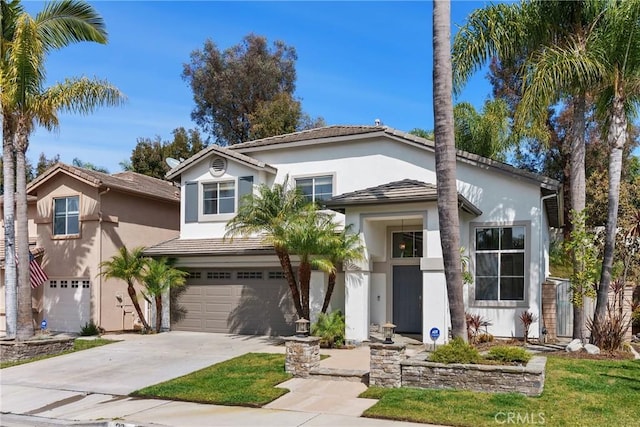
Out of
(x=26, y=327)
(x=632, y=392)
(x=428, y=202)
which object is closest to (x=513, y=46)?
(x=428, y=202)

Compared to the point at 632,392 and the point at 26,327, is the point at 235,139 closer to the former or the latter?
the point at 26,327

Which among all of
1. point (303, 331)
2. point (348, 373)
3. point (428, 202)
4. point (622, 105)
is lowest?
point (348, 373)

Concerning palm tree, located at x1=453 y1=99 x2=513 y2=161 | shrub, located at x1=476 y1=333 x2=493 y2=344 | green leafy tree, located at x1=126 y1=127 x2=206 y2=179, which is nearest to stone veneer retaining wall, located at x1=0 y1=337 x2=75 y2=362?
shrub, located at x1=476 y1=333 x2=493 y2=344

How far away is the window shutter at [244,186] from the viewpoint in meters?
19.3

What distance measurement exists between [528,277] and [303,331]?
7084 millimetres

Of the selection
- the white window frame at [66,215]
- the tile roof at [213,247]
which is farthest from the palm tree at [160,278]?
the white window frame at [66,215]

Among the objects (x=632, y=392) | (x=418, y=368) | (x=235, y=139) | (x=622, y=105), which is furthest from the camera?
(x=235, y=139)

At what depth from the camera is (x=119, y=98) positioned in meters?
17.1

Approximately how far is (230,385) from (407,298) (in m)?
7.43

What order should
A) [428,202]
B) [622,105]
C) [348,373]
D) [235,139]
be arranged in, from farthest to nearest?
[235,139] < [428,202] < [622,105] < [348,373]

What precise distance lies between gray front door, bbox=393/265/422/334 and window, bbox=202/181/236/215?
614cm

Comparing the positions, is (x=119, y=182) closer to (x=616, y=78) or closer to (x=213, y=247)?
(x=213, y=247)

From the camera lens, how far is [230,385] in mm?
11133

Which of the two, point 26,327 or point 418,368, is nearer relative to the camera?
point 418,368
